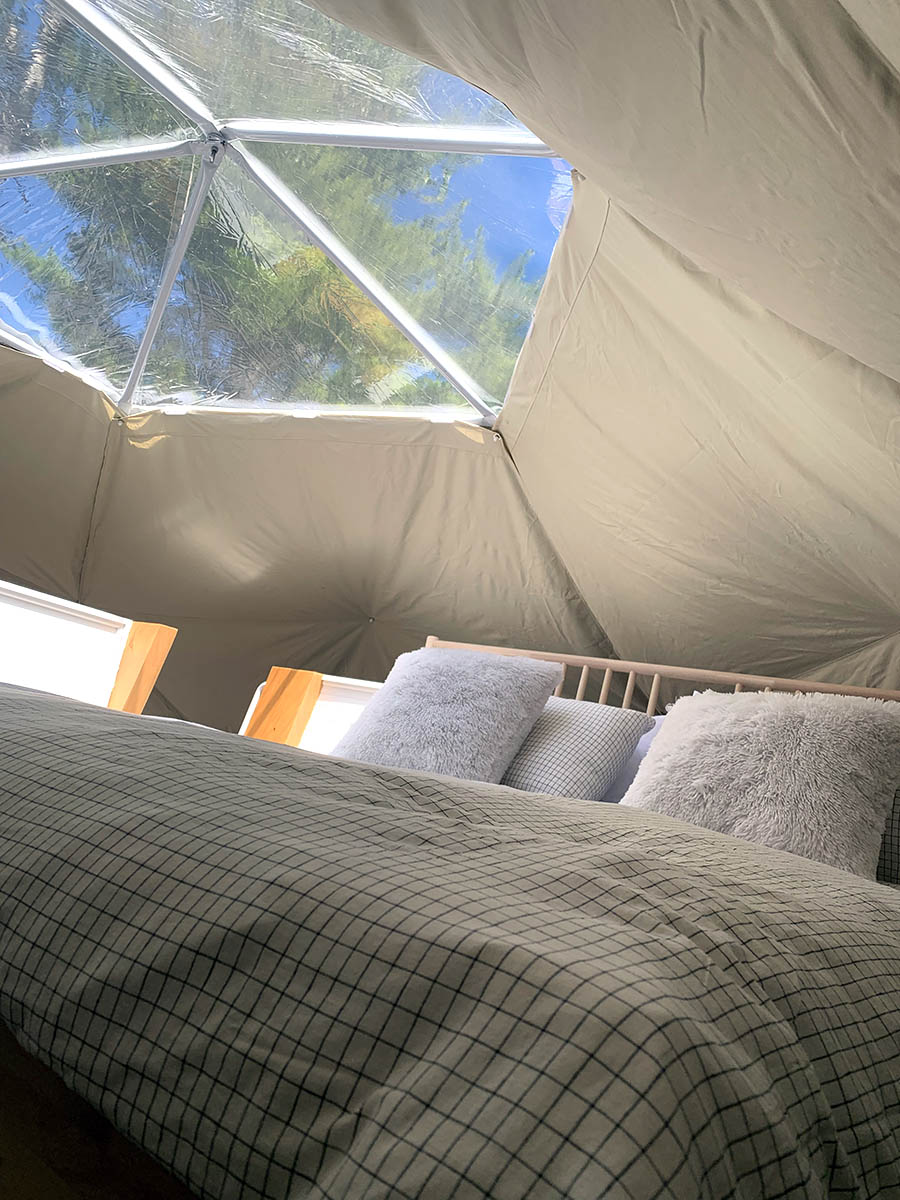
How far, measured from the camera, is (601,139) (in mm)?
1711

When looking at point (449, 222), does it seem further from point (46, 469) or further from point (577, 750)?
point (46, 469)

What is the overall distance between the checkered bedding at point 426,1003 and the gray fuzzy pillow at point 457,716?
1.57m

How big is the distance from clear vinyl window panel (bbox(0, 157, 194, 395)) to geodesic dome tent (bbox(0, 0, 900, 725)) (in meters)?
0.01

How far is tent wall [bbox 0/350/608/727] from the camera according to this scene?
12.0 feet

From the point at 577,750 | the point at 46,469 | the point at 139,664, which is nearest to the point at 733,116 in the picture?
the point at 577,750

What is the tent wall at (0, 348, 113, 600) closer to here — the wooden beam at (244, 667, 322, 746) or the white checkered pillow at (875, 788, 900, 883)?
the wooden beam at (244, 667, 322, 746)

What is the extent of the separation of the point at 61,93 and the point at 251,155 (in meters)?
0.57

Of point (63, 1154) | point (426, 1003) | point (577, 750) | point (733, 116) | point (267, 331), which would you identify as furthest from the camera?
point (267, 331)

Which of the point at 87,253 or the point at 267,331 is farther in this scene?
the point at 267,331

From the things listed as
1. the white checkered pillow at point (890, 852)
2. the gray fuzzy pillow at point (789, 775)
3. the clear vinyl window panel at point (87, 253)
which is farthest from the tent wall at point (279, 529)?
the white checkered pillow at point (890, 852)

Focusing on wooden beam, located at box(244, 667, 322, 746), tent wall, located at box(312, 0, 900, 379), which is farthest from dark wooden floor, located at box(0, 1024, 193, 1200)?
wooden beam, located at box(244, 667, 322, 746)

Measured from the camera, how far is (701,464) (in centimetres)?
285

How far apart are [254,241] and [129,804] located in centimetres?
277

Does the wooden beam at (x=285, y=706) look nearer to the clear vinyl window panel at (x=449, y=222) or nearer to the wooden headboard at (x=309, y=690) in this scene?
the wooden headboard at (x=309, y=690)
